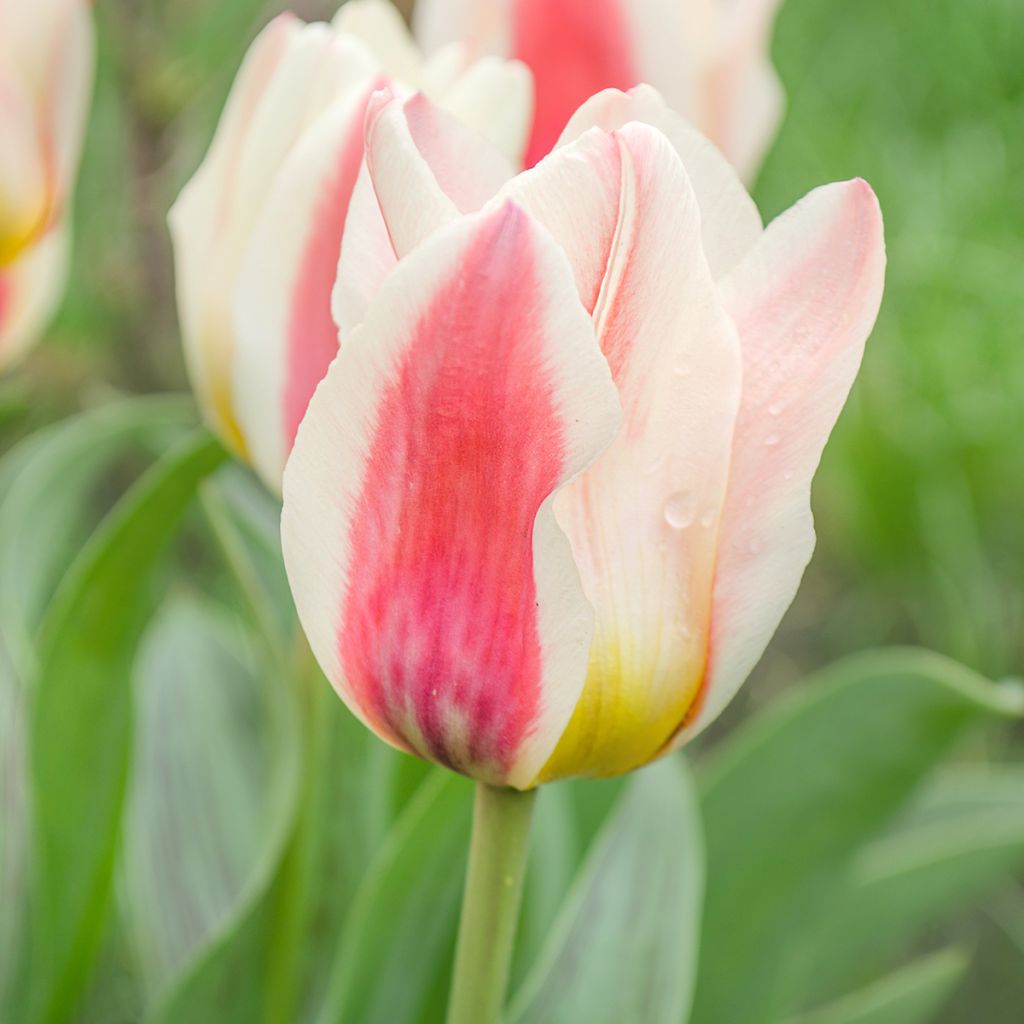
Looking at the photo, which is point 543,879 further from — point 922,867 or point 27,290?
point 27,290

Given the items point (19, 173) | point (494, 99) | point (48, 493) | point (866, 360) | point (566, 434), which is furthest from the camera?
point (866, 360)

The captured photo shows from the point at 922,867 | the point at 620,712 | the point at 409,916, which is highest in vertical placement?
the point at 620,712

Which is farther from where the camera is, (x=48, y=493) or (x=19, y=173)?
(x=48, y=493)

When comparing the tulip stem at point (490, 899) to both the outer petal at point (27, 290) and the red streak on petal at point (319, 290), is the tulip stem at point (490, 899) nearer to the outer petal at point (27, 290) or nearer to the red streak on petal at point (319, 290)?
the red streak on petal at point (319, 290)

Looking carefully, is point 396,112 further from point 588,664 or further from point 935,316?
point 935,316

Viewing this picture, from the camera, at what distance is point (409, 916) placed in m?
0.44

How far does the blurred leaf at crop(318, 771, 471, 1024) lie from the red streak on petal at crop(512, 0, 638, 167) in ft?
0.65

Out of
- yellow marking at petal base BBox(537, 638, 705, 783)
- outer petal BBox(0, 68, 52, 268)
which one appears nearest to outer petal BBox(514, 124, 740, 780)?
yellow marking at petal base BBox(537, 638, 705, 783)

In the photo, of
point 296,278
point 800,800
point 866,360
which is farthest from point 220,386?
point 866,360

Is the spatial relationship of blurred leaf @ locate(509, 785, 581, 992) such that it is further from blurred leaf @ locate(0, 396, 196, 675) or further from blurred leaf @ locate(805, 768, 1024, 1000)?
blurred leaf @ locate(0, 396, 196, 675)

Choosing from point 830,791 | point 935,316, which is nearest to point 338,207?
point 830,791

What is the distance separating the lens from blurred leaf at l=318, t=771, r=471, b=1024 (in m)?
0.41

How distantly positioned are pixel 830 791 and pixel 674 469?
30 centimetres

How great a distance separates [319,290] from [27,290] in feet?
0.69
